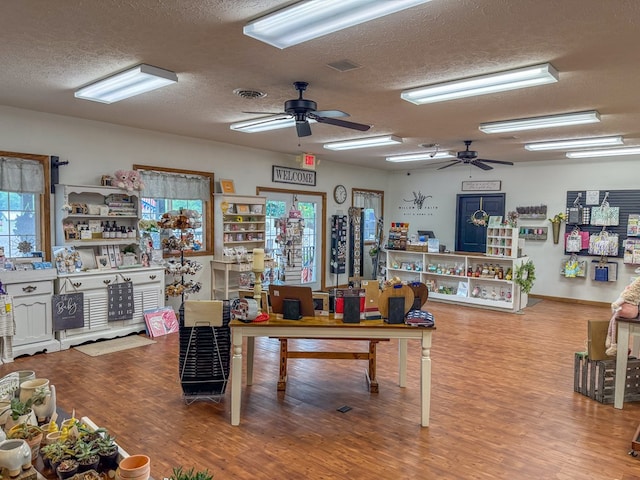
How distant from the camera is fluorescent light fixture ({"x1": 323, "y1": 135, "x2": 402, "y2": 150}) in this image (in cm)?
643

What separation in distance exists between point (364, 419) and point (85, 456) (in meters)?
2.30

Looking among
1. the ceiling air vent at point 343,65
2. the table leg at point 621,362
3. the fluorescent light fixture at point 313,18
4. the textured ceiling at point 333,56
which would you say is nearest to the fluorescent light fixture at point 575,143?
the textured ceiling at point 333,56

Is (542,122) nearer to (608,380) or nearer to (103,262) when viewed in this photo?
(608,380)

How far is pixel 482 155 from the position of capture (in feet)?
26.8

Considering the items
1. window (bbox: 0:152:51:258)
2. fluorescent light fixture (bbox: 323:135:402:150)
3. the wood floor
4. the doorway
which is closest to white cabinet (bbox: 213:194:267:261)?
fluorescent light fixture (bbox: 323:135:402:150)

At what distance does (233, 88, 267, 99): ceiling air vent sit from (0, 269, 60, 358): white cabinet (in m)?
2.94

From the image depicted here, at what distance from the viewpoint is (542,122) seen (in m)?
5.05

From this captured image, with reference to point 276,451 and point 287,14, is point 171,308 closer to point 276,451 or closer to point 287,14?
point 276,451

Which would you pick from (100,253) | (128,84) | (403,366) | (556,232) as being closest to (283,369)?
(403,366)

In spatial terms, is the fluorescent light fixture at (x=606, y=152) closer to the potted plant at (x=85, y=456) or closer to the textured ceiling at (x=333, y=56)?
the textured ceiling at (x=333, y=56)

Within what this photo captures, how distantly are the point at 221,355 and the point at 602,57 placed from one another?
3663mm

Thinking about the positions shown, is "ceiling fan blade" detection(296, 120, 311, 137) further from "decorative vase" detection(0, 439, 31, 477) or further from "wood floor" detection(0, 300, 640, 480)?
"decorative vase" detection(0, 439, 31, 477)

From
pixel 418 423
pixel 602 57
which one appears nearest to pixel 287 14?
pixel 602 57

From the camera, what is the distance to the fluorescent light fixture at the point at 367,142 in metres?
6.43
